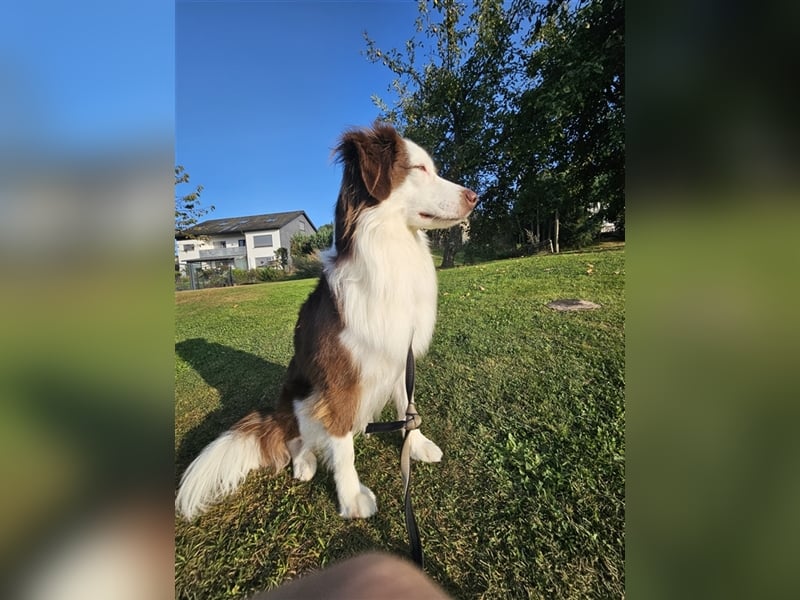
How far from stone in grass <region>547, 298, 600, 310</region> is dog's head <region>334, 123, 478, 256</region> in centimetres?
91

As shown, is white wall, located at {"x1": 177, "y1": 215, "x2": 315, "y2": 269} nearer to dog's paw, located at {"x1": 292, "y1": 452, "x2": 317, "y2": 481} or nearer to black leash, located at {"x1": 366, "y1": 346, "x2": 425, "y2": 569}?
black leash, located at {"x1": 366, "y1": 346, "x2": 425, "y2": 569}

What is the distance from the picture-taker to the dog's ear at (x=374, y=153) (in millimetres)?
1117

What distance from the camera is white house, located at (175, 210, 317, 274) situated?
101 centimetres

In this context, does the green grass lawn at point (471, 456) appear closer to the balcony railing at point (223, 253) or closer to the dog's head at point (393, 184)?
the balcony railing at point (223, 253)

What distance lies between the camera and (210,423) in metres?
1.56

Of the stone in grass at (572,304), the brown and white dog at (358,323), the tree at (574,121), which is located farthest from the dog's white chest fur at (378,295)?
the stone in grass at (572,304)

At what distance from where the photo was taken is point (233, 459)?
4.17ft

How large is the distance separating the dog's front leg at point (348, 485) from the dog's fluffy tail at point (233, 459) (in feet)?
0.91

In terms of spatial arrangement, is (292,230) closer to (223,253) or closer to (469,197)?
(223,253)

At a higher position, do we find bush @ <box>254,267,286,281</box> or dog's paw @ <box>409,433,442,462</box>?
bush @ <box>254,267,286,281</box>

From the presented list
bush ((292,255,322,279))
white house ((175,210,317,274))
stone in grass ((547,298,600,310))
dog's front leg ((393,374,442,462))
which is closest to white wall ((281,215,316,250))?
white house ((175,210,317,274))
